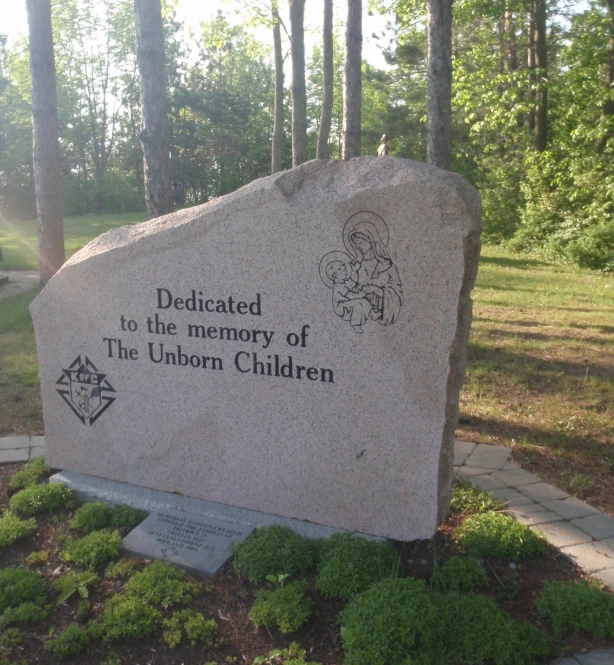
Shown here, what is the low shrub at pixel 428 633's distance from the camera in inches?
103

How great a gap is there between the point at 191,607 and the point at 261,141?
36.5 m

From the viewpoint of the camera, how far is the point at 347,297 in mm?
3342

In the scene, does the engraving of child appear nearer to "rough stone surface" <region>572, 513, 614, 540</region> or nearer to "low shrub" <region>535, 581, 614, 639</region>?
"low shrub" <region>535, 581, 614, 639</region>

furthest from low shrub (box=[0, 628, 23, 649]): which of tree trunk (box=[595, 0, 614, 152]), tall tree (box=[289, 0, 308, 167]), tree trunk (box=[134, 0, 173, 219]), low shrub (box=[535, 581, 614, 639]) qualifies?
tree trunk (box=[595, 0, 614, 152])

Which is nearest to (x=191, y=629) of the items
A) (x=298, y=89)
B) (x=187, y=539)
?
(x=187, y=539)

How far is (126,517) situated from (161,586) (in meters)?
0.79

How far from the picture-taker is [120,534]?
12.3ft

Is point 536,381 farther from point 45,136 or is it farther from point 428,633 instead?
point 45,136

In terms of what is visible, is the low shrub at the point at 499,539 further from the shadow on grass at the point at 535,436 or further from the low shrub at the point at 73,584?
the low shrub at the point at 73,584

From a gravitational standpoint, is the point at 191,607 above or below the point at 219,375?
below

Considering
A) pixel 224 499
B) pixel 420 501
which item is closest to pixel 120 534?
pixel 224 499

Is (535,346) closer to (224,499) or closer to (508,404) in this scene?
(508,404)

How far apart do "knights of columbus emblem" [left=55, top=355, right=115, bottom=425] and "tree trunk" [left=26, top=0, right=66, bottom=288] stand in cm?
448

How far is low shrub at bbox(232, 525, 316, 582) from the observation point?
3.25 m
